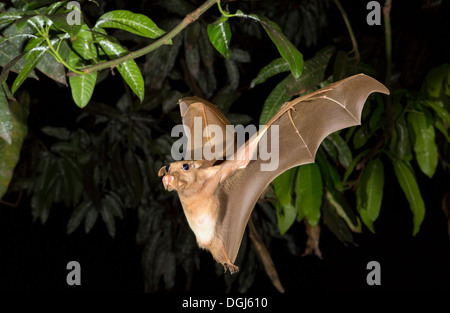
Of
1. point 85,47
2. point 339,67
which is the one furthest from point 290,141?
point 85,47

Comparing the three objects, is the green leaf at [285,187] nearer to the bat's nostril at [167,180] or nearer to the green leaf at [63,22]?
the bat's nostril at [167,180]

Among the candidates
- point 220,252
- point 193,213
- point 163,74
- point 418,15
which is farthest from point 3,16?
point 418,15

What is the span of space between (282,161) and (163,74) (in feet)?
3.07

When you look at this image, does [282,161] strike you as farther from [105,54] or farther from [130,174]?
[130,174]

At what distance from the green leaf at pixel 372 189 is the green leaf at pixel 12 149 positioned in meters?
1.21

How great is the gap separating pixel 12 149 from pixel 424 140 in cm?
146

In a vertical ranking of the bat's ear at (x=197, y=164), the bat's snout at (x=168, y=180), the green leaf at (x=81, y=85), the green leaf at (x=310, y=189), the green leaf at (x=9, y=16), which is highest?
the green leaf at (x=9, y=16)

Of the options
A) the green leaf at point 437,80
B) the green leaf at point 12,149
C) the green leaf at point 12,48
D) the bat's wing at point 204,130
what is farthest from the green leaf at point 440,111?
the green leaf at point 12,149

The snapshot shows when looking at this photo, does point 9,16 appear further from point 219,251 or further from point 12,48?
point 219,251

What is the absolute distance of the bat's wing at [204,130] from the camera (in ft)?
4.20

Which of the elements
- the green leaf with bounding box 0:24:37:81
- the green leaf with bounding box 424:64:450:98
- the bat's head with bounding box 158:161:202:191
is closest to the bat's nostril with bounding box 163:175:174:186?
the bat's head with bounding box 158:161:202:191

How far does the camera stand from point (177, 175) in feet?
3.44

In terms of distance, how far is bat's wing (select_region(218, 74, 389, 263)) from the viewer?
1.20 metres

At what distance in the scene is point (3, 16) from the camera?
1133 millimetres
